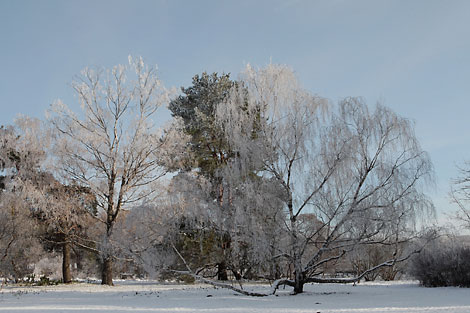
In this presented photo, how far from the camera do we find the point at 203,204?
47.6 feet

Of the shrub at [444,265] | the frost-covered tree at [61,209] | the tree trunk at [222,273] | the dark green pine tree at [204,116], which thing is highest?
the dark green pine tree at [204,116]

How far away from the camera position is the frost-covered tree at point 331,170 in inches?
475

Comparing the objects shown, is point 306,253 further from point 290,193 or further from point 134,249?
point 134,249

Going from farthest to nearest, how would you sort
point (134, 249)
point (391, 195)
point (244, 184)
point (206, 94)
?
point (206, 94) → point (134, 249) → point (244, 184) → point (391, 195)

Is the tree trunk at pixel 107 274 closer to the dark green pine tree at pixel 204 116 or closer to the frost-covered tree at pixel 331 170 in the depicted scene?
the dark green pine tree at pixel 204 116

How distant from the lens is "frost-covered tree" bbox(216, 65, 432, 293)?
12066 mm

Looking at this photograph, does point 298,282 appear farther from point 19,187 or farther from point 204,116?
point 19,187

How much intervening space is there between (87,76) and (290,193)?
1361cm

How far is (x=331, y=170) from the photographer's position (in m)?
12.6

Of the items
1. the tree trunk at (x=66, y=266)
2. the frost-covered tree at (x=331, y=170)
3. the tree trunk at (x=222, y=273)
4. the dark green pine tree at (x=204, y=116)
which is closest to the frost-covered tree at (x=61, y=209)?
the tree trunk at (x=66, y=266)

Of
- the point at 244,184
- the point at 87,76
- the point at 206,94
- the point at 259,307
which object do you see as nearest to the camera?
the point at 259,307

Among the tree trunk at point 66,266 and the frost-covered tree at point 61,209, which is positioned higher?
the frost-covered tree at point 61,209

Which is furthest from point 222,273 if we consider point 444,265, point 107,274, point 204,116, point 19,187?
point 19,187

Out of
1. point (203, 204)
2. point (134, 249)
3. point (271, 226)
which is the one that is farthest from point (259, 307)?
point (134, 249)
